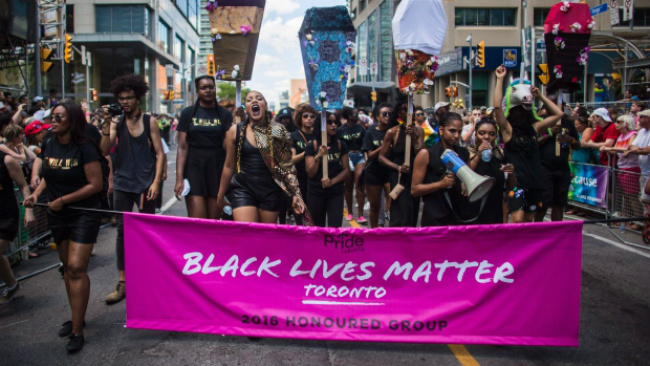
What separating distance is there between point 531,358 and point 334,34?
4.04 meters

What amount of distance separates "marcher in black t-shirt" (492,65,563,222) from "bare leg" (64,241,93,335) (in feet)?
13.6

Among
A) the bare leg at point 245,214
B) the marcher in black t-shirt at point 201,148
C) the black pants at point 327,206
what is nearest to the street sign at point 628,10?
the black pants at point 327,206

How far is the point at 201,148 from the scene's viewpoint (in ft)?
19.4

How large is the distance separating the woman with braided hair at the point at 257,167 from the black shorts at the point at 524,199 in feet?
7.69

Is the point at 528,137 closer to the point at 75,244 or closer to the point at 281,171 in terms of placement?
the point at 281,171

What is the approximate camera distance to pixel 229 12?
6.74 m

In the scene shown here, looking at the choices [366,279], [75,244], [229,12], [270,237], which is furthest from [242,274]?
[229,12]

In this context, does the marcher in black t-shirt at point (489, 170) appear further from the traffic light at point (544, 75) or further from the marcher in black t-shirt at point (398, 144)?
the traffic light at point (544, 75)

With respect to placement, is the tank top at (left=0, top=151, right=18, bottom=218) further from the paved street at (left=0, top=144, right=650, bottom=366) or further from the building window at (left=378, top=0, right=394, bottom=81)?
the building window at (left=378, top=0, right=394, bottom=81)

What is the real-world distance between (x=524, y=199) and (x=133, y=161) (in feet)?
13.8

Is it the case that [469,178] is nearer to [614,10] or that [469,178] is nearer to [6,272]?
[6,272]

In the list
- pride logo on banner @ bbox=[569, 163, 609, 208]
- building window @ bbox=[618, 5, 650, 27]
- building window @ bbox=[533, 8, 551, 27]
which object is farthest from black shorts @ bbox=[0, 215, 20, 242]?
building window @ bbox=[533, 8, 551, 27]

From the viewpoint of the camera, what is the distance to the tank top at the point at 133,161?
5660 mm

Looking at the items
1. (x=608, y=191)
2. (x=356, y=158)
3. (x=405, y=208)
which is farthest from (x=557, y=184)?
(x=356, y=158)
